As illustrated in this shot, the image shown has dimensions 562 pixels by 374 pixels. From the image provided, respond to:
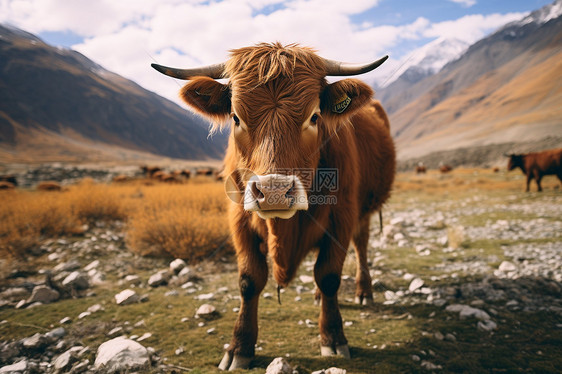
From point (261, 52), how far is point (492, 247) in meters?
5.92

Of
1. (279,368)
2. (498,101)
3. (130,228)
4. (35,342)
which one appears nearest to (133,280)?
(35,342)

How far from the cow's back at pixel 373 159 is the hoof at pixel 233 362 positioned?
7.76 ft

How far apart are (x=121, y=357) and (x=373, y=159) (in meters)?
3.90

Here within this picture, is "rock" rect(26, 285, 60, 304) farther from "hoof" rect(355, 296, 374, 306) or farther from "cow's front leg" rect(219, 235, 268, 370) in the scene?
"hoof" rect(355, 296, 374, 306)

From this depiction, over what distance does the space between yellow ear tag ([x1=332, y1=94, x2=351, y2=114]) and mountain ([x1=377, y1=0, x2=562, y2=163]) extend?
4508cm

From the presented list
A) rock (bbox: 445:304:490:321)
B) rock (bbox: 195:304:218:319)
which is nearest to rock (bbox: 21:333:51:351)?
rock (bbox: 195:304:218:319)

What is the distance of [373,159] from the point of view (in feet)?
14.8

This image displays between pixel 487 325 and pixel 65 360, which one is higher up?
pixel 487 325

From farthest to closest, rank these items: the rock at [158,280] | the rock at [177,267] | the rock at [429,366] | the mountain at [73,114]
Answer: the mountain at [73,114], the rock at [177,267], the rock at [158,280], the rock at [429,366]

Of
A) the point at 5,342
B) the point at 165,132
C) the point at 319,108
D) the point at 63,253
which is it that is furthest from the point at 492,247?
the point at 165,132

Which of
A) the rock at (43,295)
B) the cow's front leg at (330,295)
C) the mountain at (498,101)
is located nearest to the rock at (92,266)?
the rock at (43,295)

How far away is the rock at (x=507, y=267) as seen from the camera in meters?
4.48

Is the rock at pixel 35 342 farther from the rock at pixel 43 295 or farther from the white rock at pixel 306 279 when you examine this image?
the white rock at pixel 306 279

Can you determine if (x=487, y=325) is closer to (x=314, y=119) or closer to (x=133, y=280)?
(x=314, y=119)
